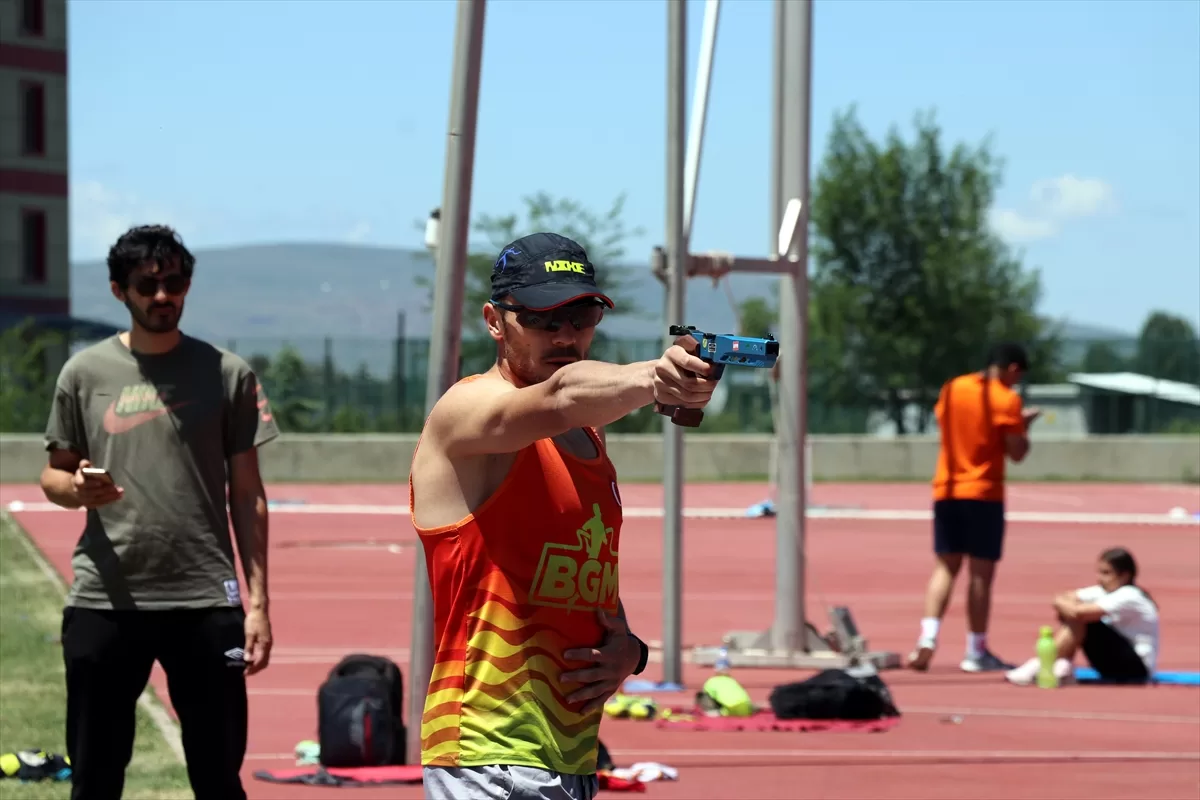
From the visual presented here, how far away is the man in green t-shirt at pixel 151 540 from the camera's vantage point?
550cm

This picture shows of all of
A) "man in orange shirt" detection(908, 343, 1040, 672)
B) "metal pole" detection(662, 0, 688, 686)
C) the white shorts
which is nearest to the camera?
the white shorts

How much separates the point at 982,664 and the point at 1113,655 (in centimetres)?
90

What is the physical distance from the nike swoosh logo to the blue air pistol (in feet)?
9.04

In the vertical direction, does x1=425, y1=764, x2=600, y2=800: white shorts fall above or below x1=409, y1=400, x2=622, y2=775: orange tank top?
below

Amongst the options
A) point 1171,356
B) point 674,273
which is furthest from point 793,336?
point 1171,356

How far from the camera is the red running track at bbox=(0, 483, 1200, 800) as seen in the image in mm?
8539

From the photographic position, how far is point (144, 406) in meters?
5.61

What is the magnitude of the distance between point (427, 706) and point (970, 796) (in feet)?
15.9

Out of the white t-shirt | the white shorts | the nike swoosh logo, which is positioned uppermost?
the nike swoosh logo

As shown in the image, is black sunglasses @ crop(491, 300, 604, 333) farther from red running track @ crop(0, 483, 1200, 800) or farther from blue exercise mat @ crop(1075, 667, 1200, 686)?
blue exercise mat @ crop(1075, 667, 1200, 686)

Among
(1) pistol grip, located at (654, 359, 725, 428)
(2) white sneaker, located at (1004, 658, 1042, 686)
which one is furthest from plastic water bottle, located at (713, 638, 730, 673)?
(1) pistol grip, located at (654, 359, 725, 428)

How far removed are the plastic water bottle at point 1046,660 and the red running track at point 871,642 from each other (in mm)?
142

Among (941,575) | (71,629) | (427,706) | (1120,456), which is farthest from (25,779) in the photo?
(1120,456)

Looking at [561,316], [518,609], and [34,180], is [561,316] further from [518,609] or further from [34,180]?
[34,180]
